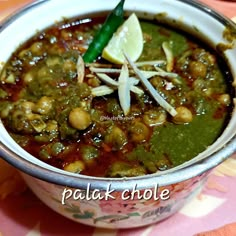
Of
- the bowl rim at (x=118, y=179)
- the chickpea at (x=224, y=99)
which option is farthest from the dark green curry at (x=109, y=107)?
the bowl rim at (x=118, y=179)

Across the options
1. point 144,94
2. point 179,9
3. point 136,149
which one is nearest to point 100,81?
point 144,94

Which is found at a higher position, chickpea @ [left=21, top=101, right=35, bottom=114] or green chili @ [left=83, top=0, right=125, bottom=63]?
green chili @ [left=83, top=0, right=125, bottom=63]

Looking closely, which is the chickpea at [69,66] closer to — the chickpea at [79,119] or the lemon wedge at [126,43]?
the lemon wedge at [126,43]

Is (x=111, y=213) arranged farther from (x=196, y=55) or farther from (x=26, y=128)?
(x=196, y=55)

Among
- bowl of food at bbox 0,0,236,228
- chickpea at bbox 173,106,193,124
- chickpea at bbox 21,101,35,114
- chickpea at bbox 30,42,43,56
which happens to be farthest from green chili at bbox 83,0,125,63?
chickpea at bbox 173,106,193,124

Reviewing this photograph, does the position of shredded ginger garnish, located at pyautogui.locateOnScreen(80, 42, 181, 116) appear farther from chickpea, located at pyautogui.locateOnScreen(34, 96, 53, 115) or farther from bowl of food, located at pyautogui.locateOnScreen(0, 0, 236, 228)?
chickpea, located at pyautogui.locateOnScreen(34, 96, 53, 115)

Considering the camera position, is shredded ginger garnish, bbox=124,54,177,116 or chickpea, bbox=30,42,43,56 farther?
chickpea, bbox=30,42,43,56

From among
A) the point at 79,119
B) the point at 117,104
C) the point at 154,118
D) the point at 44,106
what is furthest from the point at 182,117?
the point at 44,106
